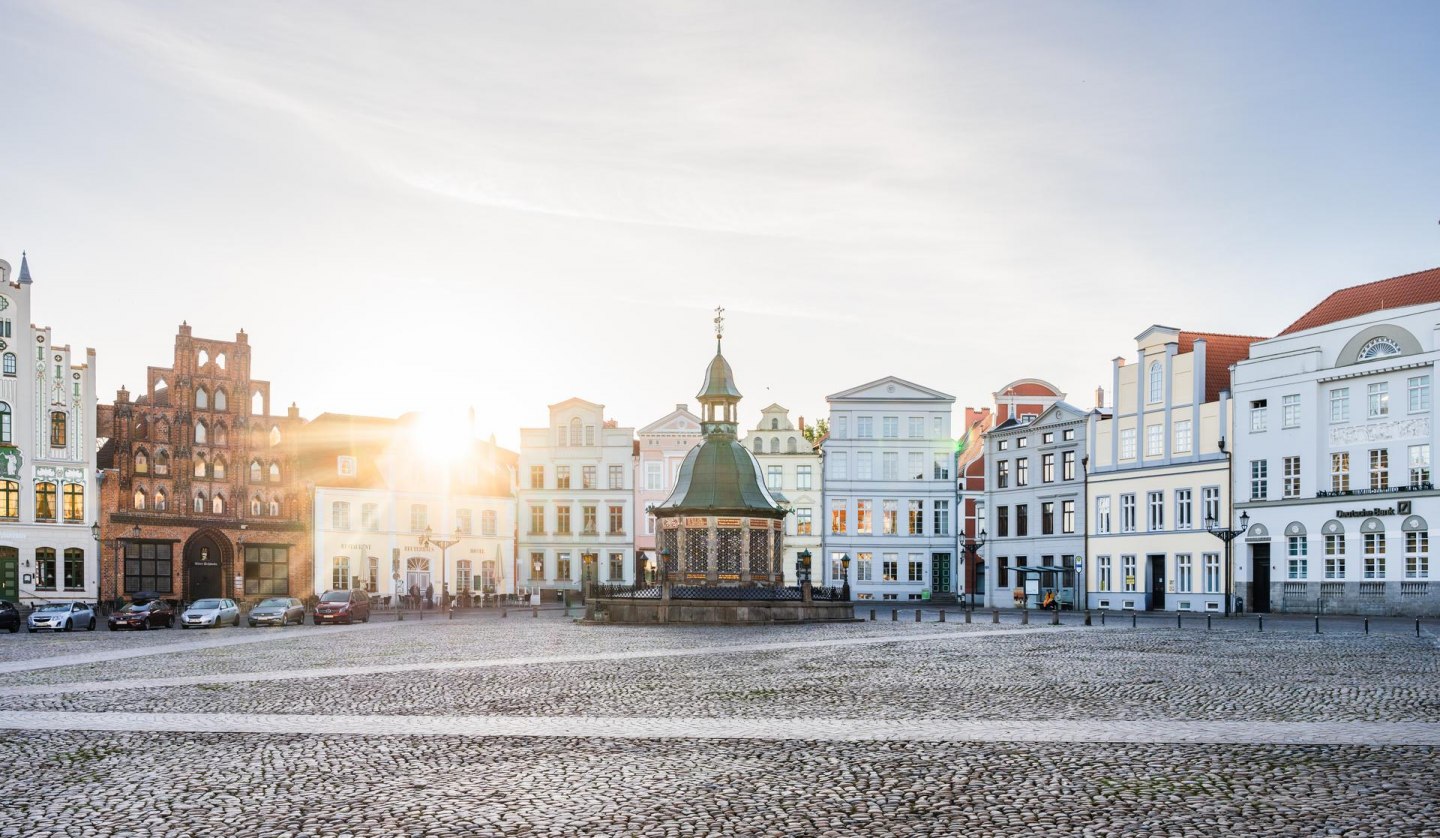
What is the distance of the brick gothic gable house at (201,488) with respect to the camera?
232 ft

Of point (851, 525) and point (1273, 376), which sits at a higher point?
point (1273, 376)

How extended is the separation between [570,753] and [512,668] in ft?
40.5

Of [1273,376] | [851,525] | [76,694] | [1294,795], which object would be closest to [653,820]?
[1294,795]

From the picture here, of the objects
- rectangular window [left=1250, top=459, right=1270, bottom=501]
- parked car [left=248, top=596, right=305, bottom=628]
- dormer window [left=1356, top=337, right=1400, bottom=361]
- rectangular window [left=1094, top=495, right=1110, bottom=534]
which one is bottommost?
parked car [left=248, top=596, right=305, bottom=628]

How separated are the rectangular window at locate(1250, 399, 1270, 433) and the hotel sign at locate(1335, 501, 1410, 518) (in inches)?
226

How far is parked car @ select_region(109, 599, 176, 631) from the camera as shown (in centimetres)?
4859

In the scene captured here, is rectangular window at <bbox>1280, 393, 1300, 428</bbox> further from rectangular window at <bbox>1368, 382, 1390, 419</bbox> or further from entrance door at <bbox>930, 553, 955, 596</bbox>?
entrance door at <bbox>930, 553, 955, 596</bbox>

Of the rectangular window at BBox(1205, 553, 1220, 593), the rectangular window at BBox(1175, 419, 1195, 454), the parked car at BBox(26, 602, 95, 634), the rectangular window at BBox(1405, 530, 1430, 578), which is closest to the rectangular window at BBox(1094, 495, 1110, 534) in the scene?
the rectangular window at BBox(1175, 419, 1195, 454)

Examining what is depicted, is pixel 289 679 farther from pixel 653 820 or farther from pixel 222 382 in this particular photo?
pixel 222 382

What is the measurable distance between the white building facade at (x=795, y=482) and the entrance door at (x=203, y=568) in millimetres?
33043

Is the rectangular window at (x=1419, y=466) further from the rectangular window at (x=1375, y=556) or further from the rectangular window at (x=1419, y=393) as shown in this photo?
the rectangular window at (x=1375, y=556)

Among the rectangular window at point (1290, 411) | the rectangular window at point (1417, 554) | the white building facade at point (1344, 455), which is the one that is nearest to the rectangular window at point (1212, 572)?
the white building facade at point (1344, 455)

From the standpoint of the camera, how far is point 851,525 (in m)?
88.2

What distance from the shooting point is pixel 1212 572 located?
65.2 meters
